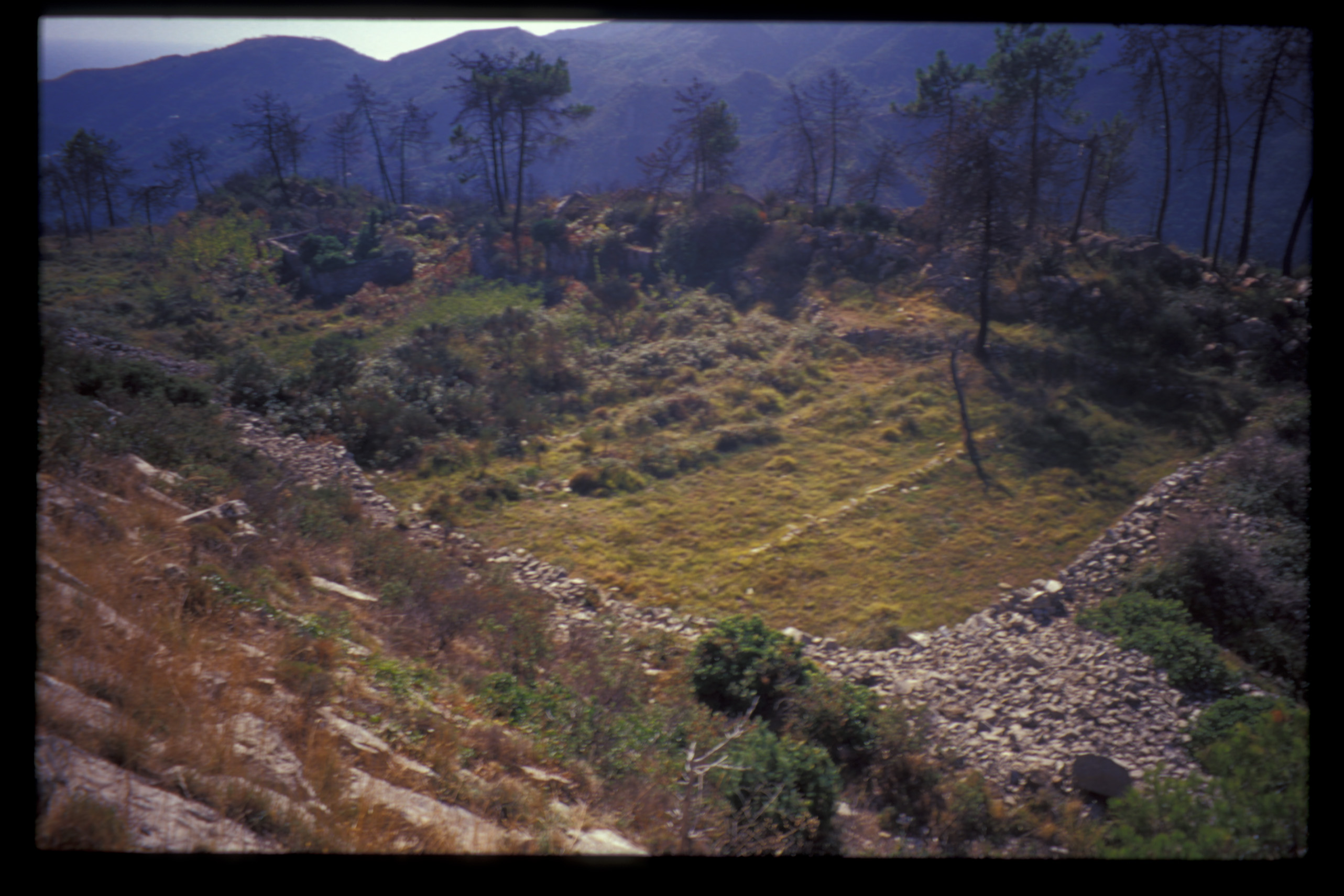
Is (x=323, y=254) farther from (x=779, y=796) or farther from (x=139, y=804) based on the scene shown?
(x=779, y=796)

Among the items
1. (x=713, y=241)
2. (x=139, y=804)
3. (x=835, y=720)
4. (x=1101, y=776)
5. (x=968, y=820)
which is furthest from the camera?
(x=713, y=241)

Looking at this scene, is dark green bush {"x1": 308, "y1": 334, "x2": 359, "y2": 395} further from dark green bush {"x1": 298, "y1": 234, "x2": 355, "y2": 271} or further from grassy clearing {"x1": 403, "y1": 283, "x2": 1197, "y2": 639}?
dark green bush {"x1": 298, "y1": 234, "x2": 355, "y2": 271}

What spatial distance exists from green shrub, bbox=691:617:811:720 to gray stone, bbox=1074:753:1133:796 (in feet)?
9.05

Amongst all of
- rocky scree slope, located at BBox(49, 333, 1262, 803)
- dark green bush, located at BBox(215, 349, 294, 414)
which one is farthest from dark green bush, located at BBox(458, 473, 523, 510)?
dark green bush, located at BBox(215, 349, 294, 414)

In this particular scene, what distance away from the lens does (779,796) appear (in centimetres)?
417

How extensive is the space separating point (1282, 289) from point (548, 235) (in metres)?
27.9

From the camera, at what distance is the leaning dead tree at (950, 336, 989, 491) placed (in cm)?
1291

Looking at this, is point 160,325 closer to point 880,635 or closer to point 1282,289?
point 880,635

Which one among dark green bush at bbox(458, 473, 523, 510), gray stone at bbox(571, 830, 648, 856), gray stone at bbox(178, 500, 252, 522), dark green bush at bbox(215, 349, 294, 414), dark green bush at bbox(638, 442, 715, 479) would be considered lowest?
dark green bush at bbox(458, 473, 523, 510)

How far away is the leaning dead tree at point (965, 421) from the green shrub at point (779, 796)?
31.7 feet

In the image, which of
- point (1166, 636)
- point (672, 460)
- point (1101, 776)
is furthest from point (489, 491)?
point (1166, 636)

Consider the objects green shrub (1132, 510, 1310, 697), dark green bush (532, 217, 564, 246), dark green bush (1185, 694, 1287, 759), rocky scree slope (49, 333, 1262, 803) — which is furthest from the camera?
dark green bush (532, 217, 564, 246)

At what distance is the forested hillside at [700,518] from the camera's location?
3660 mm

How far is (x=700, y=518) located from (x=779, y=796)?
25.6 ft
